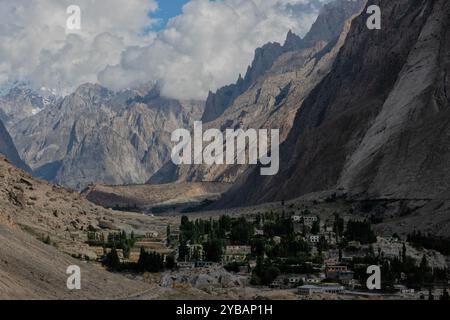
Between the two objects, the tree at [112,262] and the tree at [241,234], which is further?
the tree at [241,234]

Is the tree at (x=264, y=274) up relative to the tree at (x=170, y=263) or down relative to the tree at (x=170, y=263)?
down

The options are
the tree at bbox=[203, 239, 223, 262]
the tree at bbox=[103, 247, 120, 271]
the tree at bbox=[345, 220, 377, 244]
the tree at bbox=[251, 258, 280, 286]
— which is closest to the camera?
the tree at bbox=[251, 258, 280, 286]

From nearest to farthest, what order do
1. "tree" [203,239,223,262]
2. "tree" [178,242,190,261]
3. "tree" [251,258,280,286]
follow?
1. "tree" [251,258,280,286]
2. "tree" [178,242,190,261]
3. "tree" [203,239,223,262]

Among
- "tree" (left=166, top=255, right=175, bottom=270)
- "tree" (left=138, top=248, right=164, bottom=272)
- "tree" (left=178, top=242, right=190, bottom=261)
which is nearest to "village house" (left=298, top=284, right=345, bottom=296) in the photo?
"tree" (left=138, top=248, right=164, bottom=272)

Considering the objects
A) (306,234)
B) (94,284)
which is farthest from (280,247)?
(94,284)

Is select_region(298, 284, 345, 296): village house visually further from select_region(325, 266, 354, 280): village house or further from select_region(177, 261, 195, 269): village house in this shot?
select_region(177, 261, 195, 269): village house

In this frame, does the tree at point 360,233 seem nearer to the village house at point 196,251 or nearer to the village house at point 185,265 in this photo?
the village house at point 196,251

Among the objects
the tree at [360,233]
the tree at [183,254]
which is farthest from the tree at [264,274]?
the tree at [360,233]
